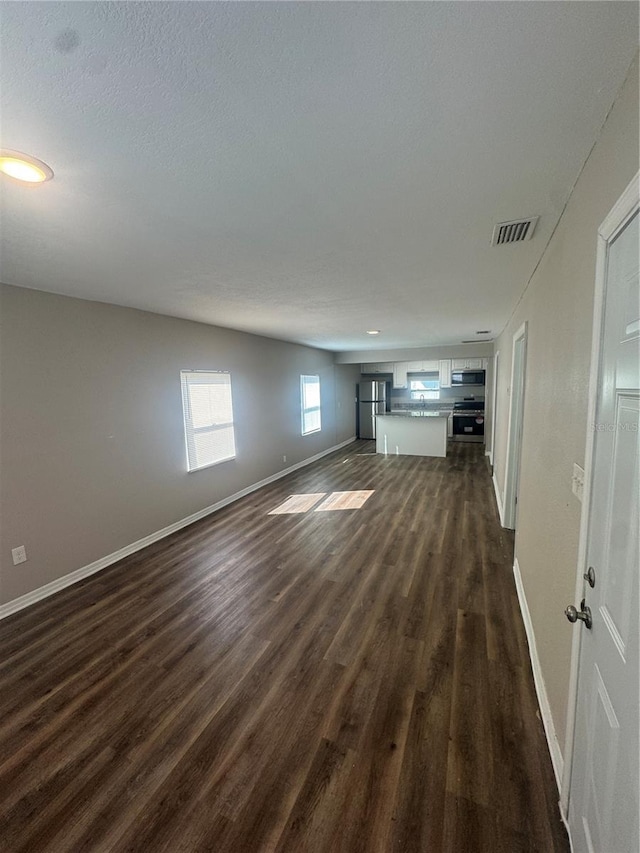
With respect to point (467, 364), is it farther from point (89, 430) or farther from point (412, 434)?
point (89, 430)

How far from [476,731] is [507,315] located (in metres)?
3.89

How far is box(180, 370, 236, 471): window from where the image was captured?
13.6 feet

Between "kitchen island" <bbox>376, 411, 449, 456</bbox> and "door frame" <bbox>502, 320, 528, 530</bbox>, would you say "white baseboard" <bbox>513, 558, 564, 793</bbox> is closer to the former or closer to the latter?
"door frame" <bbox>502, 320, 528, 530</bbox>

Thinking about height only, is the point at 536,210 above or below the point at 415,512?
above

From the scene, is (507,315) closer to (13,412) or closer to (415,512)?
(415,512)

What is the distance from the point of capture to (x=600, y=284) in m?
1.06

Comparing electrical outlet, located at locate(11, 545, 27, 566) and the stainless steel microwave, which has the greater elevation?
the stainless steel microwave

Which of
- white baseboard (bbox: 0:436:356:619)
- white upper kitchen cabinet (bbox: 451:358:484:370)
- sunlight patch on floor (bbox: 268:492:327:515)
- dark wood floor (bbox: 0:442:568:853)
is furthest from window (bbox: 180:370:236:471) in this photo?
white upper kitchen cabinet (bbox: 451:358:484:370)

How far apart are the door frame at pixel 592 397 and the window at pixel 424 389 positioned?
8.01 metres

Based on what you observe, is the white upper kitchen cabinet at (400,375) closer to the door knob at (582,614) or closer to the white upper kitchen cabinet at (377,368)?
the white upper kitchen cabinet at (377,368)

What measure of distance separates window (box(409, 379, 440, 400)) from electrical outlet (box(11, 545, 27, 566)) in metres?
8.32

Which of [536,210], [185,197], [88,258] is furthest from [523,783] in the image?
[88,258]

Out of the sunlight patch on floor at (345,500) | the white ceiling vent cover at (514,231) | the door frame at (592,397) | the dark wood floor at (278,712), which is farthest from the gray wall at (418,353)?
the door frame at (592,397)

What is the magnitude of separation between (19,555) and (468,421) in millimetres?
8553
